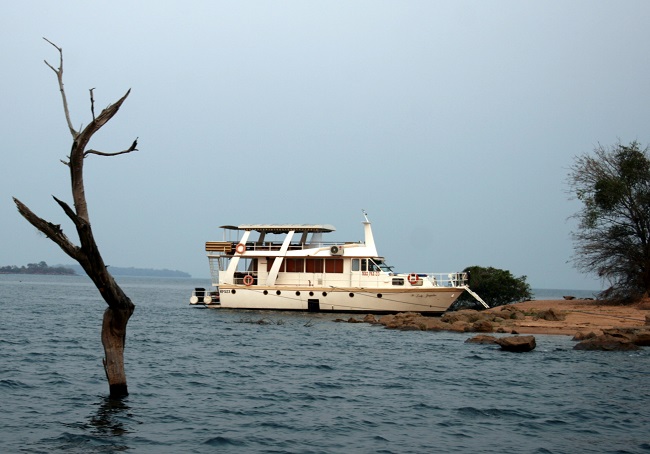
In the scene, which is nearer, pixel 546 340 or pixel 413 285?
pixel 546 340

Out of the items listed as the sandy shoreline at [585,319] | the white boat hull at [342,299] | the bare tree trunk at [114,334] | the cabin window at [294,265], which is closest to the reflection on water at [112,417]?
the bare tree trunk at [114,334]

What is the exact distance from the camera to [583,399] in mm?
15844

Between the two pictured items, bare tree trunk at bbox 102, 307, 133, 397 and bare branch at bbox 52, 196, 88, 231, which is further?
bare tree trunk at bbox 102, 307, 133, 397

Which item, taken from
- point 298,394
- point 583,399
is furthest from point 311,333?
point 583,399

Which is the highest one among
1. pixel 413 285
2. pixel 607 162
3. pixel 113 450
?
pixel 607 162

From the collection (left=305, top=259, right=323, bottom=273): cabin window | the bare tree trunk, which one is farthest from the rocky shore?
the bare tree trunk

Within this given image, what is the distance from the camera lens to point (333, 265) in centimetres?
3772

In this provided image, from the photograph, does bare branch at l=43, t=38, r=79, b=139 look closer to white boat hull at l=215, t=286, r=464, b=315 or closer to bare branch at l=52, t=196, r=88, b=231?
bare branch at l=52, t=196, r=88, b=231

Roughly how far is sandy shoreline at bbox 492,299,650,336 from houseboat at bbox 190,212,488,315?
3578 mm

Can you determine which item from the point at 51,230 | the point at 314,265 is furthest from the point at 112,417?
the point at 314,265

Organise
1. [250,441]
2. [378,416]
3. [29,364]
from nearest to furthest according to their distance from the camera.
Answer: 1. [250,441]
2. [378,416]
3. [29,364]

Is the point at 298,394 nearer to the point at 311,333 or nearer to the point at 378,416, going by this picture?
the point at 378,416

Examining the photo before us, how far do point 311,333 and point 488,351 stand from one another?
8051 mm

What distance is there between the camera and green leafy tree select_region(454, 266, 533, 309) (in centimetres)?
4484
